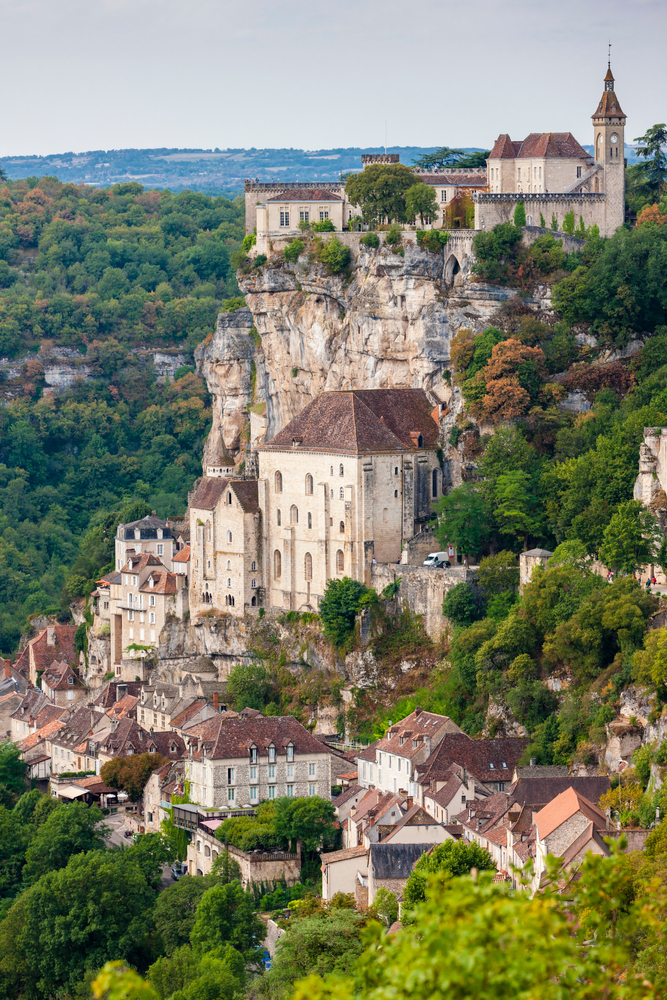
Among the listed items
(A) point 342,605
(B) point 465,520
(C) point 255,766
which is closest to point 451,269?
(B) point 465,520

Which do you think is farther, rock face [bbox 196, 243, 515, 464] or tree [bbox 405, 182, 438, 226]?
tree [bbox 405, 182, 438, 226]

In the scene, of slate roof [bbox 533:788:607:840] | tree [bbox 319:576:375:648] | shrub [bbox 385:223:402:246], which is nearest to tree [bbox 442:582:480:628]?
tree [bbox 319:576:375:648]

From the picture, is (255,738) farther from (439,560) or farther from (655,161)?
(655,161)

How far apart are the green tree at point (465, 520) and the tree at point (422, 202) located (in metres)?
16.4

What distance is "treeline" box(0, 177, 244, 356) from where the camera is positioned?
142000mm

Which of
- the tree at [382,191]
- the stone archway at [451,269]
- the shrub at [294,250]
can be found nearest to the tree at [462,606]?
the stone archway at [451,269]

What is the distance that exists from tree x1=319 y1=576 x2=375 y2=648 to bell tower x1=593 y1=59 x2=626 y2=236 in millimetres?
21411

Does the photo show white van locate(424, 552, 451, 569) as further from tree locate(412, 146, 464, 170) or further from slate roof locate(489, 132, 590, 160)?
tree locate(412, 146, 464, 170)

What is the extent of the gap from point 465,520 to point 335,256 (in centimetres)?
1831

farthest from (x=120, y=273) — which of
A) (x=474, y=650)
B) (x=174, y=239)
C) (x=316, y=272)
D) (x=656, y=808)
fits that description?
(x=656, y=808)

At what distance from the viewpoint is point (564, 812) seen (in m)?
50.4

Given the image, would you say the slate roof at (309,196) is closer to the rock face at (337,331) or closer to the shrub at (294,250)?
the shrub at (294,250)

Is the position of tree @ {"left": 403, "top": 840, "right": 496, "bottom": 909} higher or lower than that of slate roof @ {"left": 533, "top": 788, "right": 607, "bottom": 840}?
lower

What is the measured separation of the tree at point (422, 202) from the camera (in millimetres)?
82812
